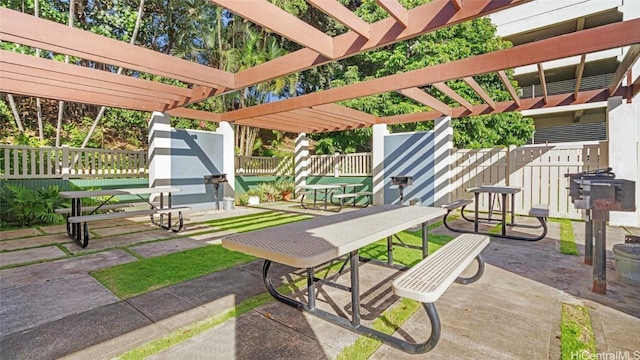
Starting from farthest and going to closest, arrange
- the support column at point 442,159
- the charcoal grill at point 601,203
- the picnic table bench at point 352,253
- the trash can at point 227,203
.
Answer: the trash can at point 227,203
the support column at point 442,159
the charcoal grill at point 601,203
the picnic table bench at point 352,253

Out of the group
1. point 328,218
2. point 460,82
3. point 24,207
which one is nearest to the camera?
point 328,218

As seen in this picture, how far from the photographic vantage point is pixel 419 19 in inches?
126

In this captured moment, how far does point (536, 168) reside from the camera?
7.06 metres

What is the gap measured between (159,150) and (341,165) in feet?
18.6

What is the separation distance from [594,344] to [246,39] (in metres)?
13.7

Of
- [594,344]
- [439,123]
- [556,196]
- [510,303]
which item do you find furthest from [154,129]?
[556,196]

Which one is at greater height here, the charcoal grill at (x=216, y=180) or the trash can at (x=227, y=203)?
the charcoal grill at (x=216, y=180)

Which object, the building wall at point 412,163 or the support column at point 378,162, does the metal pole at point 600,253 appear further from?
the support column at point 378,162

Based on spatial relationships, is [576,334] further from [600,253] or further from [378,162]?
[378,162]

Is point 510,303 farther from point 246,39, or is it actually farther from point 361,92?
point 246,39

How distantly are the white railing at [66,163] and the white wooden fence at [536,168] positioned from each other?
871 cm

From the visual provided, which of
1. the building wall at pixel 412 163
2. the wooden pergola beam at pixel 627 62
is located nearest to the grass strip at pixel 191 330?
the wooden pergola beam at pixel 627 62

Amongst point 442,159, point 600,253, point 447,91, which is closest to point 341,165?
point 442,159

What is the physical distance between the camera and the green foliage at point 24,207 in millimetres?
6184
